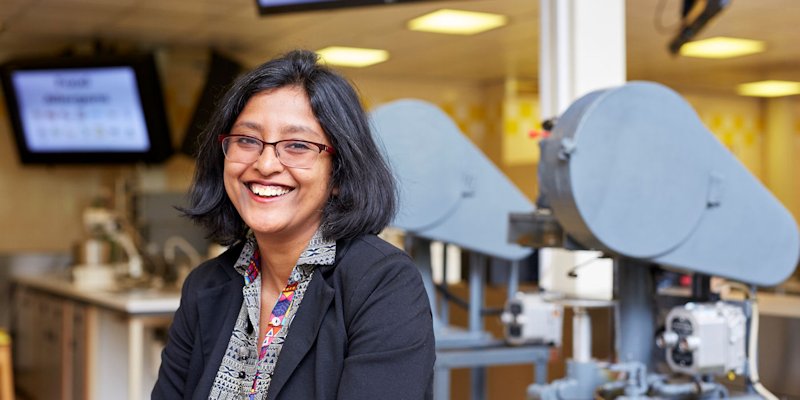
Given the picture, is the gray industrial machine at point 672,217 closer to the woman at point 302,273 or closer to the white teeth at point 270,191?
the woman at point 302,273

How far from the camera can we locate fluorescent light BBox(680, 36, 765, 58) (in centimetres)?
671

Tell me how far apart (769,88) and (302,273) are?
8261mm

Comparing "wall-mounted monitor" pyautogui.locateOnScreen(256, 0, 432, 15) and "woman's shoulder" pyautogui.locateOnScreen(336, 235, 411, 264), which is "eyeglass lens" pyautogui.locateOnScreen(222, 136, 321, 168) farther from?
"wall-mounted monitor" pyautogui.locateOnScreen(256, 0, 432, 15)

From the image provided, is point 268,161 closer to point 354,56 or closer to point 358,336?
point 358,336

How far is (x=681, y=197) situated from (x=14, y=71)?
575cm

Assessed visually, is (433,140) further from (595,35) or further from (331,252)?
(331,252)

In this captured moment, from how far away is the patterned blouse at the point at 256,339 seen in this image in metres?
1.40

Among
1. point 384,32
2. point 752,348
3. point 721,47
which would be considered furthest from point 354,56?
point 752,348

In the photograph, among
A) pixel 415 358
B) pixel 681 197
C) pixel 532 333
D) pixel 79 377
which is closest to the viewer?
pixel 415 358

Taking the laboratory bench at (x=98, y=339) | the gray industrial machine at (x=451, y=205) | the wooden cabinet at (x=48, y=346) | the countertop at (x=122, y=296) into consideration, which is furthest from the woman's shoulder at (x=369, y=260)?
the wooden cabinet at (x=48, y=346)

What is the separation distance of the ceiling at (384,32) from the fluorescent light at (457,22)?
3.4 inches

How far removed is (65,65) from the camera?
6.56m

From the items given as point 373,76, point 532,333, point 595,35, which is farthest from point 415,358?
point 373,76

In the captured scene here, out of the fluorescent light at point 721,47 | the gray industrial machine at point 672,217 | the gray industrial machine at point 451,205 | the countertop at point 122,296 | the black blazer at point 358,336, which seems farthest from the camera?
the fluorescent light at point 721,47
